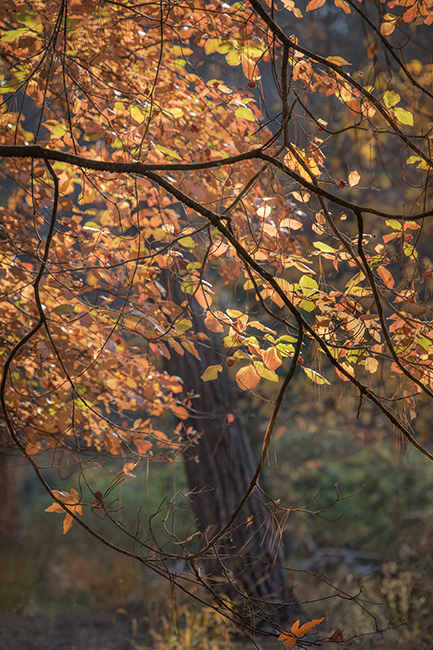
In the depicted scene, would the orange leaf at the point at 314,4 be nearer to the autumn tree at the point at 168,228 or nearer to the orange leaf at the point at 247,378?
the autumn tree at the point at 168,228

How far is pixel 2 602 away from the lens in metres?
4.58

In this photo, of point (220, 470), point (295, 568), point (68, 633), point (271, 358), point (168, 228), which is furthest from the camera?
point (68, 633)

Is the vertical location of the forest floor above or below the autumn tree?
below

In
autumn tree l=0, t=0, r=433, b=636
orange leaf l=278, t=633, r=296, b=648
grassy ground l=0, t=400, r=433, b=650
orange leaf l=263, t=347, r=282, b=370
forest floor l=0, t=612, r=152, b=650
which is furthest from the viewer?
forest floor l=0, t=612, r=152, b=650

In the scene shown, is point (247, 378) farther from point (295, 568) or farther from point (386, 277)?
point (295, 568)

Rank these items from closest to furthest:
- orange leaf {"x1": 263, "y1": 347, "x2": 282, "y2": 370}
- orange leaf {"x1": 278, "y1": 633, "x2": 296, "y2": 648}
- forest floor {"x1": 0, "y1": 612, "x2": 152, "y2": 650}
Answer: orange leaf {"x1": 278, "y1": 633, "x2": 296, "y2": 648} < orange leaf {"x1": 263, "y1": 347, "x2": 282, "y2": 370} < forest floor {"x1": 0, "y1": 612, "x2": 152, "y2": 650}

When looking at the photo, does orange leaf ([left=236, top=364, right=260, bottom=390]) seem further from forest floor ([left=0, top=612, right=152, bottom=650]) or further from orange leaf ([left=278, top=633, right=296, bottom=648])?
forest floor ([left=0, top=612, right=152, bottom=650])

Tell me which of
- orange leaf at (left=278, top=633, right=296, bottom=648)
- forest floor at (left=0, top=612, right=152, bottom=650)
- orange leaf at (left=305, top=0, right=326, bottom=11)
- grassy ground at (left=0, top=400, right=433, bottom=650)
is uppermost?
orange leaf at (left=305, top=0, right=326, bottom=11)

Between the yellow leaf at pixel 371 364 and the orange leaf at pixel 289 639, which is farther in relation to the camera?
the yellow leaf at pixel 371 364

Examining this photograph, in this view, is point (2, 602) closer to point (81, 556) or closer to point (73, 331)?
point (81, 556)

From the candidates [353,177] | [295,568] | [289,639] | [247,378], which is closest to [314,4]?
[353,177]

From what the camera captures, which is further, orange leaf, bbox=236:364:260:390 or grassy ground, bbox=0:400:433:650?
grassy ground, bbox=0:400:433:650

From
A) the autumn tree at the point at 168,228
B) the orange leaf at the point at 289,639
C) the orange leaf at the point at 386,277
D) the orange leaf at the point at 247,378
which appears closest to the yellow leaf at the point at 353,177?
the autumn tree at the point at 168,228

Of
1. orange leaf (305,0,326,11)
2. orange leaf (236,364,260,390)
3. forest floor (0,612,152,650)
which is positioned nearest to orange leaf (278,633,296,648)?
orange leaf (236,364,260,390)
